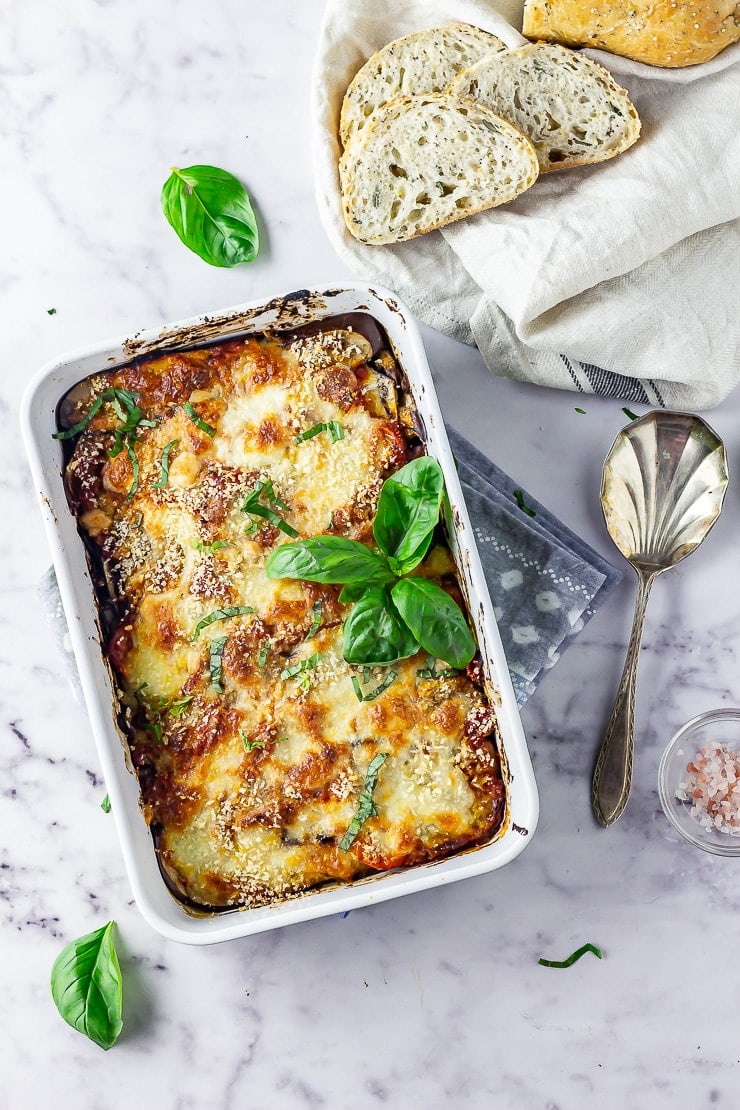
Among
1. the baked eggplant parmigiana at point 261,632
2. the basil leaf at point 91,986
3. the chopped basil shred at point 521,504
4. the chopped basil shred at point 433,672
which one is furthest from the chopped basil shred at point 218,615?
the basil leaf at point 91,986

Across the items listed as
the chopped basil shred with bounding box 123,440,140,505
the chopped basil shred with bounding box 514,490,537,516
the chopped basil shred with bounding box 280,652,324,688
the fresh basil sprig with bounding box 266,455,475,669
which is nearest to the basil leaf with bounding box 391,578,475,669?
the fresh basil sprig with bounding box 266,455,475,669

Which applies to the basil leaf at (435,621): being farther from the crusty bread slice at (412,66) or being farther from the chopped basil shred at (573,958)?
the crusty bread slice at (412,66)

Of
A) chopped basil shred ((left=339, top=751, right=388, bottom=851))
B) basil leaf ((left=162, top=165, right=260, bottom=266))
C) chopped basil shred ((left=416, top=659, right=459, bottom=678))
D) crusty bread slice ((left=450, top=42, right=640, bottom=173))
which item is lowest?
chopped basil shred ((left=339, top=751, right=388, bottom=851))

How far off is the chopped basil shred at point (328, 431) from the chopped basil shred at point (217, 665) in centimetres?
44

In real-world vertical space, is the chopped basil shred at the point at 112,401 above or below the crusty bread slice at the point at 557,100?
below

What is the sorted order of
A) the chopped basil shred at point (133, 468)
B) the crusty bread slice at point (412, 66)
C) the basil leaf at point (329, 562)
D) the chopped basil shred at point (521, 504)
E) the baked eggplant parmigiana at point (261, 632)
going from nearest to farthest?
the basil leaf at point (329, 562)
the baked eggplant parmigiana at point (261, 632)
the chopped basil shred at point (133, 468)
the crusty bread slice at point (412, 66)
the chopped basil shred at point (521, 504)

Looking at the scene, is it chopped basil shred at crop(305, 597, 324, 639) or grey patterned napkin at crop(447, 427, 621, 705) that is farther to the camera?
grey patterned napkin at crop(447, 427, 621, 705)

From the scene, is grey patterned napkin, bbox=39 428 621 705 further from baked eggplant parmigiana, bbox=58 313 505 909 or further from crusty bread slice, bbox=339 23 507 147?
crusty bread slice, bbox=339 23 507 147

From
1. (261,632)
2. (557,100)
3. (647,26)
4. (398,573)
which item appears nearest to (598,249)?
(557,100)

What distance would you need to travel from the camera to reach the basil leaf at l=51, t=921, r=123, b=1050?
211 centimetres

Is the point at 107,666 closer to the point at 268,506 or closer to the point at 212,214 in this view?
the point at 268,506

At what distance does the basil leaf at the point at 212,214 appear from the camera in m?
2.20

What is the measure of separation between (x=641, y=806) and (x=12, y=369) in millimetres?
1853

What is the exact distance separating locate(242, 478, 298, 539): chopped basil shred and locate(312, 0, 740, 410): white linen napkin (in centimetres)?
60
